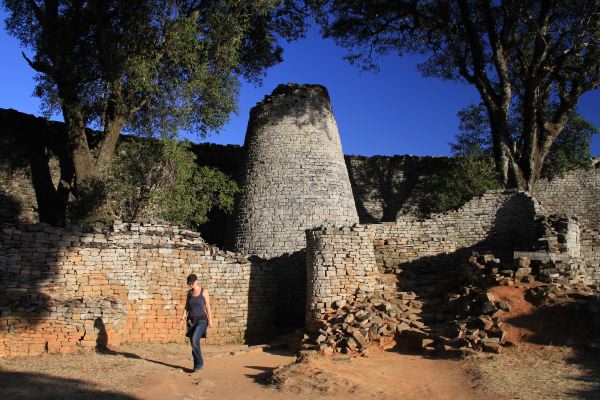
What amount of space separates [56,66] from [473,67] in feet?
40.4

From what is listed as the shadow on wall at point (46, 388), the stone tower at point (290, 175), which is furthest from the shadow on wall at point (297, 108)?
the shadow on wall at point (46, 388)

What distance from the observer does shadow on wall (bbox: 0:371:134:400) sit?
20.5 ft

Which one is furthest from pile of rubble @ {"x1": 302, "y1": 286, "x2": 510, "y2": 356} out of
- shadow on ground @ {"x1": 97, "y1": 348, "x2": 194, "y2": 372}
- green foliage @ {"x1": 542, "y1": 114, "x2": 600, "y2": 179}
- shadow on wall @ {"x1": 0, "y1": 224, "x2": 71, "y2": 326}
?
green foliage @ {"x1": 542, "y1": 114, "x2": 600, "y2": 179}

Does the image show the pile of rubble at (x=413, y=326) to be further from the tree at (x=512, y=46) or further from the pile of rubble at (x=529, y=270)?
the tree at (x=512, y=46)

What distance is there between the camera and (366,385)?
22.9ft

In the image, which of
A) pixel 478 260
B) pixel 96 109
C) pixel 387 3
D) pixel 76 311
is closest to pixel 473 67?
pixel 387 3

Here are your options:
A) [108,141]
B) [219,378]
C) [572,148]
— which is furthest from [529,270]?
[572,148]

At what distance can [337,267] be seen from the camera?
1056cm

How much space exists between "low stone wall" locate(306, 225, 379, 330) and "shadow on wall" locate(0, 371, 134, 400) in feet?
15.2

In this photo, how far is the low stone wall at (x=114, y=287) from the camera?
8.62m

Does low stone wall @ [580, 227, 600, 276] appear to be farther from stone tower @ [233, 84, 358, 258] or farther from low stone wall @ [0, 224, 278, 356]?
low stone wall @ [0, 224, 278, 356]

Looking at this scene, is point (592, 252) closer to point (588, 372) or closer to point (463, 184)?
point (463, 184)

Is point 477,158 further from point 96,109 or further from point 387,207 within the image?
point 96,109

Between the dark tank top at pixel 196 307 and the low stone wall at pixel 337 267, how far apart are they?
303 cm
